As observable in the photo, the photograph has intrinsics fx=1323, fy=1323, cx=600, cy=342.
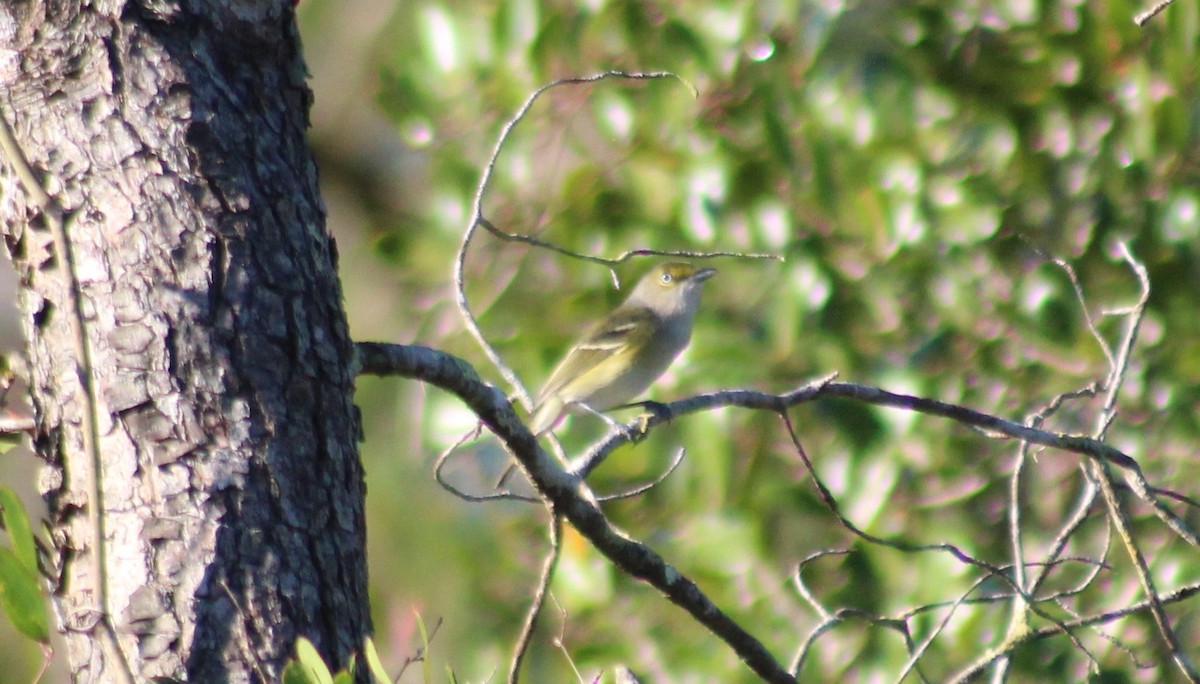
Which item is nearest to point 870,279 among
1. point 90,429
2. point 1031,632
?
point 1031,632

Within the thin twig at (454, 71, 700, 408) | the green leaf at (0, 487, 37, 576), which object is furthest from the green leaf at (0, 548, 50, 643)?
the thin twig at (454, 71, 700, 408)

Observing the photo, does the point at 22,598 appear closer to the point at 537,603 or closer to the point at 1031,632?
the point at 537,603

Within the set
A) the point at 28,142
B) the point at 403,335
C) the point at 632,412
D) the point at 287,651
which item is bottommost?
the point at 287,651

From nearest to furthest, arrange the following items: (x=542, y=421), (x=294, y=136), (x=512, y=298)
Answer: (x=294, y=136)
(x=512, y=298)
(x=542, y=421)

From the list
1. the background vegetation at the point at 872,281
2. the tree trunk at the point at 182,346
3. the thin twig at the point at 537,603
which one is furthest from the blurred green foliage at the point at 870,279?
the tree trunk at the point at 182,346

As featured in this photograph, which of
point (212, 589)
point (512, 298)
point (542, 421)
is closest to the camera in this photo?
point (212, 589)

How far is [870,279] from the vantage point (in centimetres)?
484

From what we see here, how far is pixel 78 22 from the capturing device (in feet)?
6.71

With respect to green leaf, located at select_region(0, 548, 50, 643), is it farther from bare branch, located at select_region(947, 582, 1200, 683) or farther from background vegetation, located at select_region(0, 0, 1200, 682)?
background vegetation, located at select_region(0, 0, 1200, 682)

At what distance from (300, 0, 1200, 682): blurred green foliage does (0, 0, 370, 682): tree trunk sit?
110 inches

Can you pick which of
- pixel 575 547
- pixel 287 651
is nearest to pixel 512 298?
pixel 575 547

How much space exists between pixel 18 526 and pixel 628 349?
15.3 ft

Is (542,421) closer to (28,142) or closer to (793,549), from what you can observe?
(793,549)

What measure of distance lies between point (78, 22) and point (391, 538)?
4.13 meters
